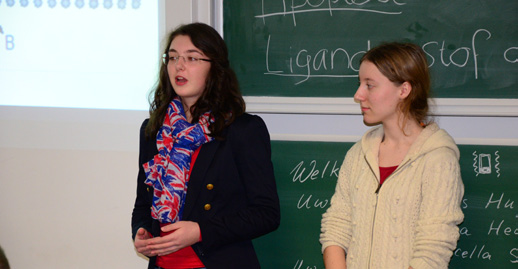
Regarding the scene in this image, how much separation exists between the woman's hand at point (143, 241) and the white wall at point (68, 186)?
0.79m

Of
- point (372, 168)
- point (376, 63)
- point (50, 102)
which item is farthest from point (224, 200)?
point (50, 102)

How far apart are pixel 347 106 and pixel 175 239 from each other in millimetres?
1001

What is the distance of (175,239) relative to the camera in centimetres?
190

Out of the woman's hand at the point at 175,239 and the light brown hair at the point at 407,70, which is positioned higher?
the light brown hair at the point at 407,70

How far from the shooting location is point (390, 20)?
238 cm

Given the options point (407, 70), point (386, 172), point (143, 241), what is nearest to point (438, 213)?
point (386, 172)

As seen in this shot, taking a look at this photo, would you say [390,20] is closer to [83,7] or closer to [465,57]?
[465,57]

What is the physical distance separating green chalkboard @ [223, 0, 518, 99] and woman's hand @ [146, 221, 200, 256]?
81cm

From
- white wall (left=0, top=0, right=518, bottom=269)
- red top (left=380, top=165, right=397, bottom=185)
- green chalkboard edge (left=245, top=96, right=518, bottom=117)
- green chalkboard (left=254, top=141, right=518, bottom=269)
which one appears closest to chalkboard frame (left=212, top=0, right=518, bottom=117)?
green chalkboard edge (left=245, top=96, right=518, bottom=117)

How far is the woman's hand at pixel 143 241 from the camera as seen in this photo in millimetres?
1961

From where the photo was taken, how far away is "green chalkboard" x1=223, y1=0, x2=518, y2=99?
2.30m

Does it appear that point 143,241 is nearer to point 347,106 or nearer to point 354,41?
point 347,106

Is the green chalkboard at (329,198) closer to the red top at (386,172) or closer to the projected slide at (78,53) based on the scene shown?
the red top at (386,172)

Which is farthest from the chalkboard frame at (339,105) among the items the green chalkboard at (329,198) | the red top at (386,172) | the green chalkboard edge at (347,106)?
the red top at (386,172)
